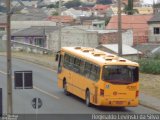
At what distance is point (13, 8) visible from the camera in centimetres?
2197

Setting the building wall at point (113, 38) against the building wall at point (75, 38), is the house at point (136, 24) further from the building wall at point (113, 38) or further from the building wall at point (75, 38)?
the building wall at point (75, 38)

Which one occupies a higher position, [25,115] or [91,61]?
[91,61]

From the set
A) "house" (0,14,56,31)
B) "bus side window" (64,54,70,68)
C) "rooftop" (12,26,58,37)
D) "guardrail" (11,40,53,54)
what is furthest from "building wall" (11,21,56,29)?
"bus side window" (64,54,70,68)

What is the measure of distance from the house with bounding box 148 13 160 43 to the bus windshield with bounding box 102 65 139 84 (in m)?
52.5

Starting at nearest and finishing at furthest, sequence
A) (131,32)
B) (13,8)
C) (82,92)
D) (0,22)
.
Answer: (13,8) → (82,92) → (131,32) → (0,22)

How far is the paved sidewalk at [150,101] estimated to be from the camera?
3014 cm

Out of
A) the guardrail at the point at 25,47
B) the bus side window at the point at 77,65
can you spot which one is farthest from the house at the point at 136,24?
the bus side window at the point at 77,65

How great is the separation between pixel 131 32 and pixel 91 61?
4940cm

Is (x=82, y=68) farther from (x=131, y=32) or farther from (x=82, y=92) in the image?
(x=131, y=32)

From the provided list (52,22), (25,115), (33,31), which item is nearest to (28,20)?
(52,22)

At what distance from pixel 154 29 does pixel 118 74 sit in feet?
177

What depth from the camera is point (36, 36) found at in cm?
7962

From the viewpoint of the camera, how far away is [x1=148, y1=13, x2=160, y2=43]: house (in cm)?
8194

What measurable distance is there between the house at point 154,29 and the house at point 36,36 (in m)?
11.8
